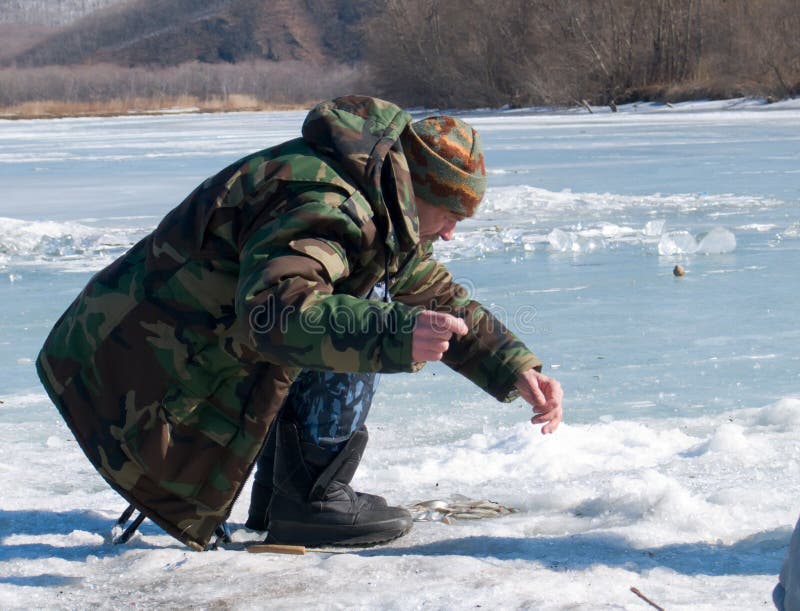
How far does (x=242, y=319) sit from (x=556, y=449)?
1351 mm

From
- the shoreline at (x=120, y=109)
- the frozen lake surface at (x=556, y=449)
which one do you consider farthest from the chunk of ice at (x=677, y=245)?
the shoreline at (x=120, y=109)

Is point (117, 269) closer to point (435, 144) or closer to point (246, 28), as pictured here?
point (435, 144)

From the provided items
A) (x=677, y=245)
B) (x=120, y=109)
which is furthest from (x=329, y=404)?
(x=120, y=109)

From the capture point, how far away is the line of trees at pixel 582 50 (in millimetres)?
33969

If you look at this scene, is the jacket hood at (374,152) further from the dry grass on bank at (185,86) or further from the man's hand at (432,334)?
the dry grass on bank at (185,86)

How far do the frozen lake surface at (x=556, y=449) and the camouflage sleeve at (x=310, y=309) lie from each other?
452 millimetres

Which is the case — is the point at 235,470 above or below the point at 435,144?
below

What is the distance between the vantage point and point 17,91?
7231 cm

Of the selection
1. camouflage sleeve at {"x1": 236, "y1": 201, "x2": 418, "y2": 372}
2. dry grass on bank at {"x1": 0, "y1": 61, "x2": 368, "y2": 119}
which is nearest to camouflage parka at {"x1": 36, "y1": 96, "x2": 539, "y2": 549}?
camouflage sleeve at {"x1": 236, "y1": 201, "x2": 418, "y2": 372}

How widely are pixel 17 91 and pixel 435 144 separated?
75.5 metres

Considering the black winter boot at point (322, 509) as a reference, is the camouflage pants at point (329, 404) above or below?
above

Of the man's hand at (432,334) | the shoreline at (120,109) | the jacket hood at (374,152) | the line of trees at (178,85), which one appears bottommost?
the line of trees at (178,85)

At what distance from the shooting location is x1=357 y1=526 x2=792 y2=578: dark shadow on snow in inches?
81.2

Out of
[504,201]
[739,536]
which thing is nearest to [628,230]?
[504,201]
